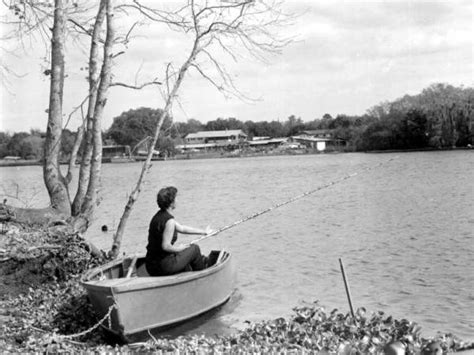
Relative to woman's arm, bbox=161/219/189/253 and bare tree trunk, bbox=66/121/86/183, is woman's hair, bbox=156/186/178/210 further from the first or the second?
bare tree trunk, bbox=66/121/86/183

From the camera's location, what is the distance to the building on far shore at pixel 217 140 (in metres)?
157

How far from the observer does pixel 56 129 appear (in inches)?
474

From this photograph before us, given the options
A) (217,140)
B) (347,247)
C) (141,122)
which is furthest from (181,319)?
(217,140)

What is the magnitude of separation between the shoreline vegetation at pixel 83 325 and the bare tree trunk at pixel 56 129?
1.04 meters

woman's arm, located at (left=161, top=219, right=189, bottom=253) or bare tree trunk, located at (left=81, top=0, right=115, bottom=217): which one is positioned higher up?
bare tree trunk, located at (left=81, top=0, right=115, bottom=217)

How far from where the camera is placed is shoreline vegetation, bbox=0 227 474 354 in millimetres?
5828

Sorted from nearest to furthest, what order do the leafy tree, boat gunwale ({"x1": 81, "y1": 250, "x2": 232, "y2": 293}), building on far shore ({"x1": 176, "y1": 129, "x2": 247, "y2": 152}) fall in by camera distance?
boat gunwale ({"x1": 81, "y1": 250, "x2": 232, "y2": 293}), the leafy tree, building on far shore ({"x1": 176, "y1": 129, "x2": 247, "y2": 152})

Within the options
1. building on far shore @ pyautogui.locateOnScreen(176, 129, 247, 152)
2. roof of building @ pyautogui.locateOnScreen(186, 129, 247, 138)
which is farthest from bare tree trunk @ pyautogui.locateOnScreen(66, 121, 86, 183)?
roof of building @ pyautogui.locateOnScreen(186, 129, 247, 138)

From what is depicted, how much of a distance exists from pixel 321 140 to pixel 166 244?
148 metres

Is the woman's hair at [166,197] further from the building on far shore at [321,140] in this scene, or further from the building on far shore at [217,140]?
the building on far shore at [217,140]

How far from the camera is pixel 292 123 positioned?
640 feet

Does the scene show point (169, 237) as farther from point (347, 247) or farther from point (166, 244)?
point (347, 247)

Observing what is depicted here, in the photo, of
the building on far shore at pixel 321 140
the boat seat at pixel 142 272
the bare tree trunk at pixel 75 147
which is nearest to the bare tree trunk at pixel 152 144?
the bare tree trunk at pixel 75 147

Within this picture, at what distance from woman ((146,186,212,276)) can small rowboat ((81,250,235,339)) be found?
191 millimetres
